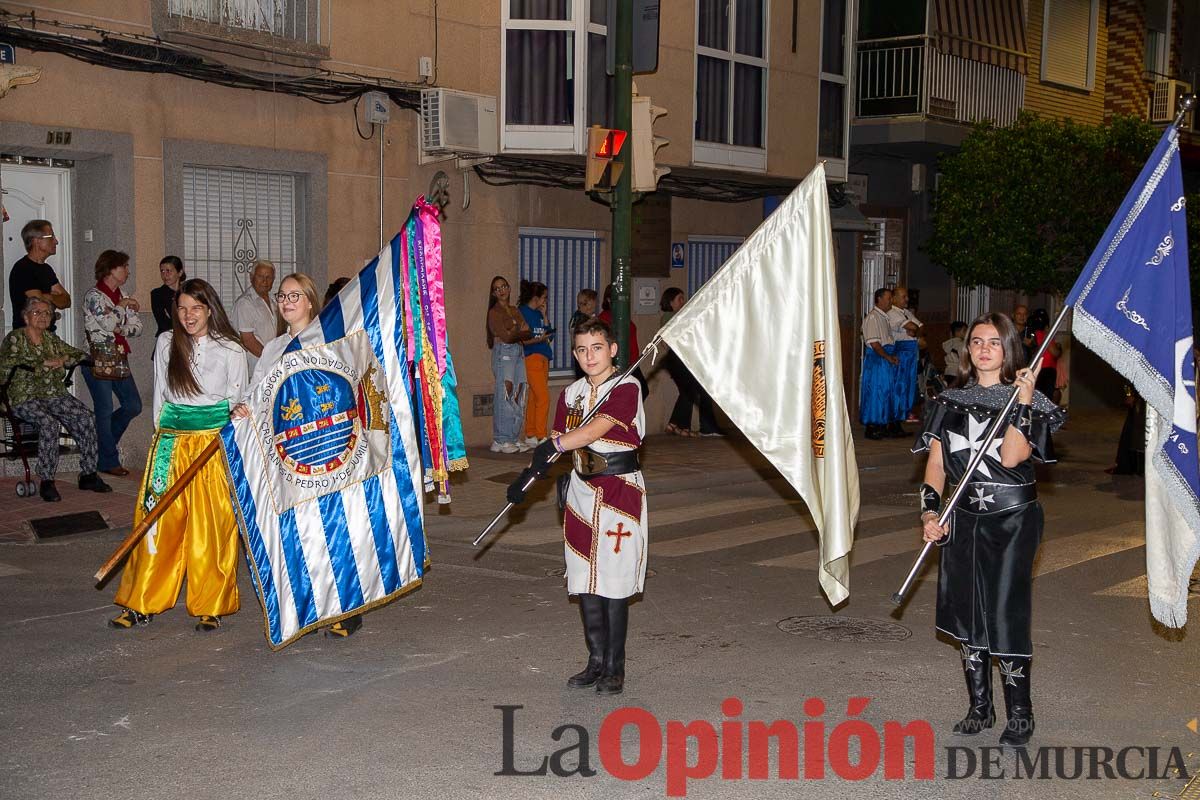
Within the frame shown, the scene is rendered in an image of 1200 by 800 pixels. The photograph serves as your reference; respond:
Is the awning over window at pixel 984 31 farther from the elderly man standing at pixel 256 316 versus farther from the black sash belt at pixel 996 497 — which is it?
the black sash belt at pixel 996 497

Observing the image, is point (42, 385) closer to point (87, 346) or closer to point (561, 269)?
point (87, 346)

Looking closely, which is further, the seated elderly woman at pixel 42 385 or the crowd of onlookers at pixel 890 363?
the crowd of onlookers at pixel 890 363

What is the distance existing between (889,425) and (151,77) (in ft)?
33.1

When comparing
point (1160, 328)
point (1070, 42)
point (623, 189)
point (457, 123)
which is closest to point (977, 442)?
point (1160, 328)

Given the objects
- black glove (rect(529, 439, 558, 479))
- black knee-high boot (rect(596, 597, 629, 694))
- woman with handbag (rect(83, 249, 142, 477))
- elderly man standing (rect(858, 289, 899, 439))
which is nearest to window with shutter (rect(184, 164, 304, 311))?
woman with handbag (rect(83, 249, 142, 477))

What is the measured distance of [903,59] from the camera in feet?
66.8

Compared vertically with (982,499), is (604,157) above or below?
above

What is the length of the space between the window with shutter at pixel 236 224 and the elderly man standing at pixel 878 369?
7.54 m

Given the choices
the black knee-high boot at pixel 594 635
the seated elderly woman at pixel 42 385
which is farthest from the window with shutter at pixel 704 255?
the black knee-high boot at pixel 594 635

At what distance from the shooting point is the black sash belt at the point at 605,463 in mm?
6145

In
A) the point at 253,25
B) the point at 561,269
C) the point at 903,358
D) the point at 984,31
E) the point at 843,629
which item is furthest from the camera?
the point at 984,31

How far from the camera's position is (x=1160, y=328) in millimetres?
5523

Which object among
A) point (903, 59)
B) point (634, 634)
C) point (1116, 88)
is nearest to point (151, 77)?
point (634, 634)

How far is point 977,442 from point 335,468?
3.26 meters
